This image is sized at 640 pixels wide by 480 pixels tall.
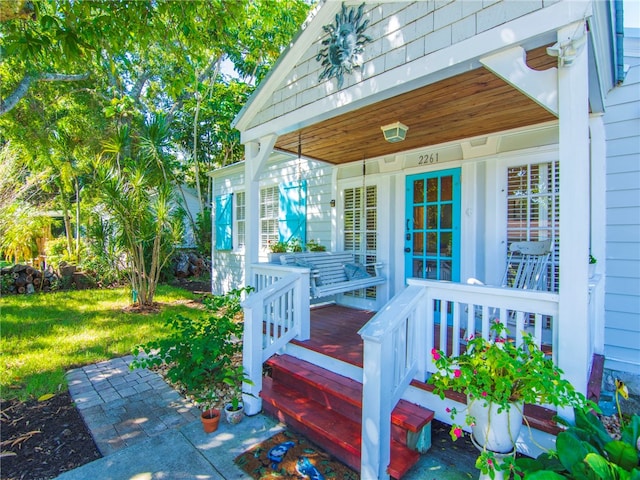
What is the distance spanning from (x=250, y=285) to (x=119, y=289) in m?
6.43

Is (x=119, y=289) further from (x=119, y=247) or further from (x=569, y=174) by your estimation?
(x=569, y=174)

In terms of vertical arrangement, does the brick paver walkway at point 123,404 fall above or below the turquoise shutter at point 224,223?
below

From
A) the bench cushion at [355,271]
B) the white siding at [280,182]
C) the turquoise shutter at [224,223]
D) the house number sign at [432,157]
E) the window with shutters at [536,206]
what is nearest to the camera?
the window with shutters at [536,206]

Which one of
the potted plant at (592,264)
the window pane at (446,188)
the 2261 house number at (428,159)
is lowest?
the potted plant at (592,264)

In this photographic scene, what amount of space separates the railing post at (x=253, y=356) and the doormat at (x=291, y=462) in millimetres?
431

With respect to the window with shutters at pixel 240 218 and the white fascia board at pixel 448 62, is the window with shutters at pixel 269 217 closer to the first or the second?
the window with shutters at pixel 240 218

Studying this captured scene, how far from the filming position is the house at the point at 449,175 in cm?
191

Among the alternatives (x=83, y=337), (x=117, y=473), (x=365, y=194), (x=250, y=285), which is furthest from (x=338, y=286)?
(x=83, y=337)

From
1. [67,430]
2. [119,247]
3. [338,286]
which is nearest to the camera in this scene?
[67,430]

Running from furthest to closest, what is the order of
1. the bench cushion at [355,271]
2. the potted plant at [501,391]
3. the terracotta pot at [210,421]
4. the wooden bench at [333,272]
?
1. the bench cushion at [355,271]
2. the wooden bench at [333,272]
3. the terracotta pot at [210,421]
4. the potted plant at [501,391]

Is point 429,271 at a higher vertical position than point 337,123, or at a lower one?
lower

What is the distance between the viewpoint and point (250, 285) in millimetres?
4086

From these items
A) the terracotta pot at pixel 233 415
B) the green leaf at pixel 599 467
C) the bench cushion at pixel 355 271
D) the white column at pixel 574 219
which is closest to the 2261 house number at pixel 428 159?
the bench cushion at pixel 355 271

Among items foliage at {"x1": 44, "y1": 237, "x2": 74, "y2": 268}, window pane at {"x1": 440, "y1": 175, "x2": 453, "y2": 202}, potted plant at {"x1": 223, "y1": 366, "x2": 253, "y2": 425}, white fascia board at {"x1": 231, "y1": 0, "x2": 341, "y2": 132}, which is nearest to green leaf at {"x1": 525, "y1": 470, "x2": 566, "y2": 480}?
potted plant at {"x1": 223, "y1": 366, "x2": 253, "y2": 425}
